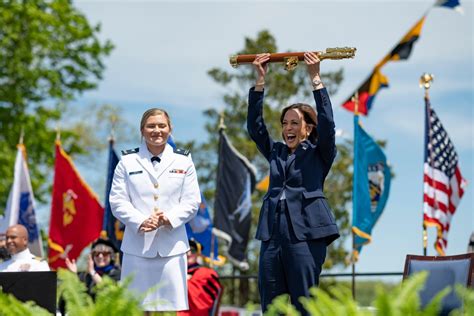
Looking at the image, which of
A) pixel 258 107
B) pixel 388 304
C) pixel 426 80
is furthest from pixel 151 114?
pixel 426 80

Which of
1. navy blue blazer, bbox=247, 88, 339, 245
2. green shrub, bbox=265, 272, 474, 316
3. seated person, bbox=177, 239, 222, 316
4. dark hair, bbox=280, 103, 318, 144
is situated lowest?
seated person, bbox=177, 239, 222, 316

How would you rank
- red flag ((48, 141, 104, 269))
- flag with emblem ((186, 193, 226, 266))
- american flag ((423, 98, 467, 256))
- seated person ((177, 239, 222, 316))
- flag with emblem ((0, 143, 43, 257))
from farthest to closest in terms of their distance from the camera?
flag with emblem ((0, 143, 43, 257))
red flag ((48, 141, 104, 269))
flag with emblem ((186, 193, 226, 266))
american flag ((423, 98, 467, 256))
seated person ((177, 239, 222, 316))

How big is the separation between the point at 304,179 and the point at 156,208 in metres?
0.95

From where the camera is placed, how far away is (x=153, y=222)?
17.0ft

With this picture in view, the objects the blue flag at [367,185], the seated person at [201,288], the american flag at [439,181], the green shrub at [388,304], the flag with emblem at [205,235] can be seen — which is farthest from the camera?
the flag with emblem at [205,235]

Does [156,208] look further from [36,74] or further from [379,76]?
[36,74]

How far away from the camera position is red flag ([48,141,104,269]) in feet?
43.3

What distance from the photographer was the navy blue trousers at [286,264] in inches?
191

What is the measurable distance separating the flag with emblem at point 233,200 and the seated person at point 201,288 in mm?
4337

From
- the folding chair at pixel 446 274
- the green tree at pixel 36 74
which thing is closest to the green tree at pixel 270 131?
the green tree at pixel 36 74

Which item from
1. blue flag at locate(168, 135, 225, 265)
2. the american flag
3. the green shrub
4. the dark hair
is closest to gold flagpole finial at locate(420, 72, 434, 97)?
the american flag

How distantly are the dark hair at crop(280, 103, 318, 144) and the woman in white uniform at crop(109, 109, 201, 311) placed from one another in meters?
0.76

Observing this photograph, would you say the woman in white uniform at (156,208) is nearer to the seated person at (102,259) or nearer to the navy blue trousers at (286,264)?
the navy blue trousers at (286,264)

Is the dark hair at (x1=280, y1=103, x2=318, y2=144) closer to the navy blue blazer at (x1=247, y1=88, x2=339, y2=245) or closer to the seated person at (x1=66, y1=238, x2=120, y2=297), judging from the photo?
the navy blue blazer at (x1=247, y1=88, x2=339, y2=245)
